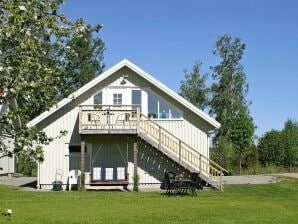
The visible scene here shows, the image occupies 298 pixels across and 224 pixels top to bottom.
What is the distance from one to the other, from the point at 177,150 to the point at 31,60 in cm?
1999

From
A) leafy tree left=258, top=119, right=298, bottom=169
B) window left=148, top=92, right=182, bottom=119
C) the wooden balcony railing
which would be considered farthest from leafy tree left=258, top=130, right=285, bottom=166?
window left=148, top=92, right=182, bottom=119

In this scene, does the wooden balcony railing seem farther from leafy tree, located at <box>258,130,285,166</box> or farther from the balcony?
leafy tree, located at <box>258,130,285,166</box>

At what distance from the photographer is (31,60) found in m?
5.89

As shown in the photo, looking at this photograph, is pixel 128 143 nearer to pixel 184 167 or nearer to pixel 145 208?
pixel 184 167

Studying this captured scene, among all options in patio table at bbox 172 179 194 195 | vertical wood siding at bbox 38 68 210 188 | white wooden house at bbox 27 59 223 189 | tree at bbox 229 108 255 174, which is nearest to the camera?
patio table at bbox 172 179 194 195

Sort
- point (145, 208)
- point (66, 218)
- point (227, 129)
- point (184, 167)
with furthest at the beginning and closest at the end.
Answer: point (227, 129), point (184, 167), point (145, 208), point (66, 218)

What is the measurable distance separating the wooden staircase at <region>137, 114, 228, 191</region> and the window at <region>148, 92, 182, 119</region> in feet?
2.35

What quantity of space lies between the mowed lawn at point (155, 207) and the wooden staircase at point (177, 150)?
152 centimetres

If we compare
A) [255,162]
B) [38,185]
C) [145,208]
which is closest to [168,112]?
[38,185]

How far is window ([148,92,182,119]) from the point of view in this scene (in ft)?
85.3

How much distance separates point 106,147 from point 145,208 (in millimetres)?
10014

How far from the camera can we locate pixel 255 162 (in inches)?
1542

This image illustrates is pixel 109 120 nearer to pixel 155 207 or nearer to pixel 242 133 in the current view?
pixel 155 207

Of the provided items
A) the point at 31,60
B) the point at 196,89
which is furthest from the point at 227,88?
the point at 31,60
